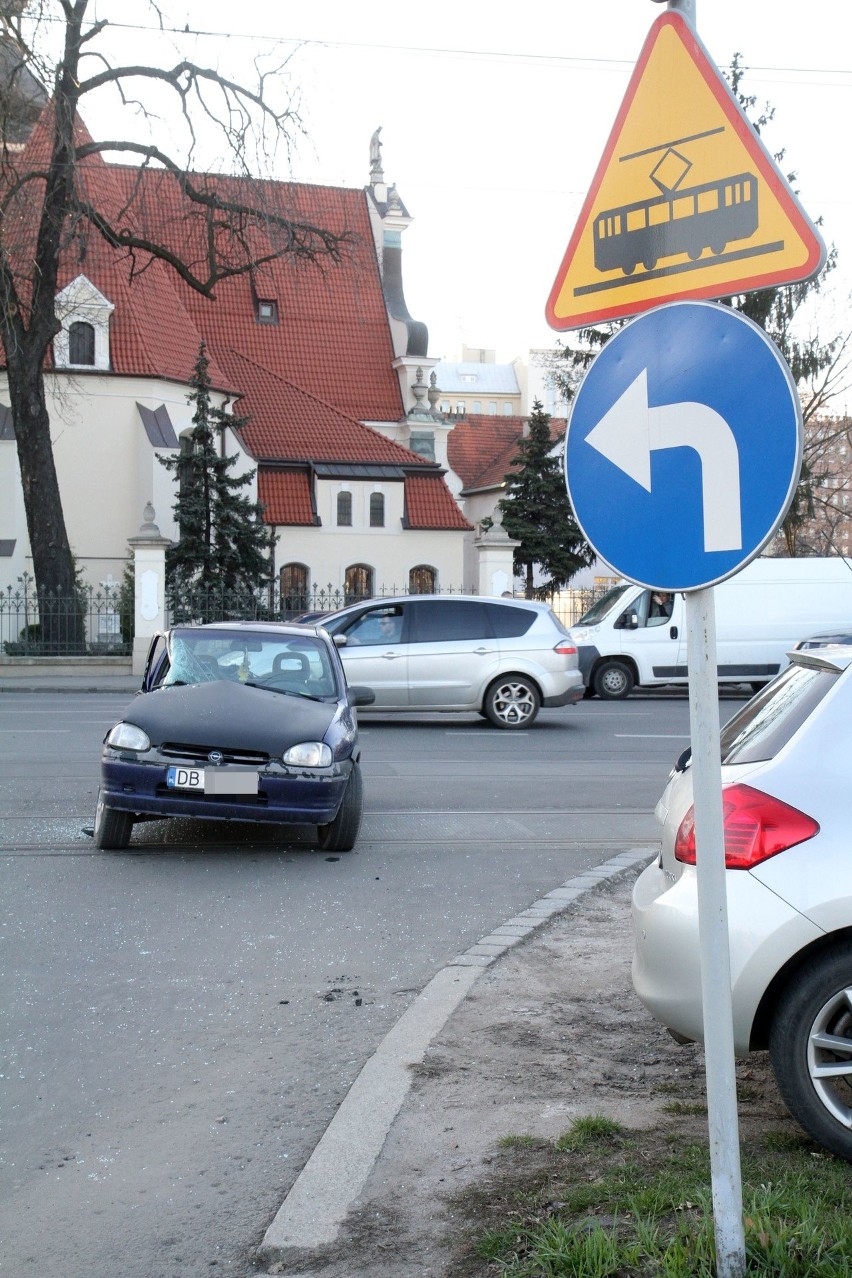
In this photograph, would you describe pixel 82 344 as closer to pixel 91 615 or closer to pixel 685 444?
pixel 91 615

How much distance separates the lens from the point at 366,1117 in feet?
15.3

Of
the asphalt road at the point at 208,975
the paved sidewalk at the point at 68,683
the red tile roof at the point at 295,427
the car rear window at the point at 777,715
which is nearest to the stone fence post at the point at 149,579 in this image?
the paved sidewalk at the point at 68,683

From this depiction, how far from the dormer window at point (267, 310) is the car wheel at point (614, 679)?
3525 centimetres

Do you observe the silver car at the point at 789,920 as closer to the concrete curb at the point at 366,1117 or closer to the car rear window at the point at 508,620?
the concrete curb at the point at 366,1117

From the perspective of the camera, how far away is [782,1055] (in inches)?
168

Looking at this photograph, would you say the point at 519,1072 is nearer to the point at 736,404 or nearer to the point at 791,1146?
the point at 791,1146

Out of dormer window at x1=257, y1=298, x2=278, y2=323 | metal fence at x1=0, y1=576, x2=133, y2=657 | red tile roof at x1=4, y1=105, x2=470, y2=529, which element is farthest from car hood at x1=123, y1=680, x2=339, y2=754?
dormer window at x1=257, y1=298, x2=278, y2=323

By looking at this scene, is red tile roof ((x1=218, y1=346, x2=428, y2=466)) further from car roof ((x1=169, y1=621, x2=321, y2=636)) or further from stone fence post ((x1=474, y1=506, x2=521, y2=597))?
car roof ((x1=169, y1=621, x2=321, y2=636))

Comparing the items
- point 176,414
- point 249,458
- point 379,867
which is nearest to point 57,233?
point 176,414

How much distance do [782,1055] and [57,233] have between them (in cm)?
2807

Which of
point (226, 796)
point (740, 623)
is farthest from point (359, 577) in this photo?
point (226, 796)

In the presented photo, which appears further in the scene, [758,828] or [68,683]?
[68,683]

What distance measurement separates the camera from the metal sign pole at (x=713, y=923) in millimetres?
3314

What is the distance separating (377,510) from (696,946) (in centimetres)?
4760
